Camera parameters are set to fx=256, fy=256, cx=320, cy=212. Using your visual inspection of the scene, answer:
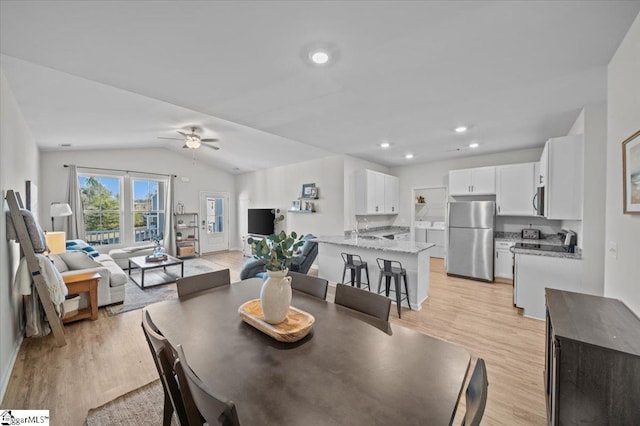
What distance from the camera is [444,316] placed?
335cm

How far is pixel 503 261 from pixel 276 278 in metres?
5.09

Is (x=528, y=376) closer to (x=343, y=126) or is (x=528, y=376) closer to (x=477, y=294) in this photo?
(x=477, y=294)

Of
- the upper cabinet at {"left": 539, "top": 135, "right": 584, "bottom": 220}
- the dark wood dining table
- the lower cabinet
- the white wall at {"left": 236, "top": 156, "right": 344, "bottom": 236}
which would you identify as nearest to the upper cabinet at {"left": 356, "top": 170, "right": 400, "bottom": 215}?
the white wall at {"left": 236, "top": 156, "right": 344, "bottom": 236}

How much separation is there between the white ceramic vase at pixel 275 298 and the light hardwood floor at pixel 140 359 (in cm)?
153

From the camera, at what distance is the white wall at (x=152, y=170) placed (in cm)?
554

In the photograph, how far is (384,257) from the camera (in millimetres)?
3961

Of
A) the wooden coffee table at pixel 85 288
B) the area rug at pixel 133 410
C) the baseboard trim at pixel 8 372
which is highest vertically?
the wooden coffee table at pixel 85 288

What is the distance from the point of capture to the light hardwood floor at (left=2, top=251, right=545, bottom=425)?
191 centimetres

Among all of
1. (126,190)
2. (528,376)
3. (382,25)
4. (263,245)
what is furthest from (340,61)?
(126,190)

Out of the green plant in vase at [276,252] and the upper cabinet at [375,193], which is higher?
the upper cabinet at [375,193]

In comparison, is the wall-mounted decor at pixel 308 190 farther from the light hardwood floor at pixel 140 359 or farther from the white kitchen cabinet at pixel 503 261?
the white kitchen cabinet at pixel 503 261

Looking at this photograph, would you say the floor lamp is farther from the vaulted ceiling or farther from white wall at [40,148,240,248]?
the vaulted ceiling

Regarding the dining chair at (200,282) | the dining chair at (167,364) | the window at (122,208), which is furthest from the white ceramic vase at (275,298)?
the window at (122,208)

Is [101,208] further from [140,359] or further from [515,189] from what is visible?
[515,189]
